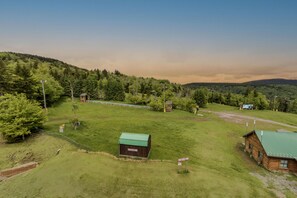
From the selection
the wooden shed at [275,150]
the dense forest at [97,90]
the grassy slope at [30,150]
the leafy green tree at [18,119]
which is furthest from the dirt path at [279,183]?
the dense forest at [97,90]

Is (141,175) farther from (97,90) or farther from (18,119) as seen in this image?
(97,90)

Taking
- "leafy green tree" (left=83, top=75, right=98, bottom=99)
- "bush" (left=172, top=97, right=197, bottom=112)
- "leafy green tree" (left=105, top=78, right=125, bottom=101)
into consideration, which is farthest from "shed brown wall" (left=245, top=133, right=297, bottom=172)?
"leafy green tree" (left=83, top=75, right=98, bottom=99)

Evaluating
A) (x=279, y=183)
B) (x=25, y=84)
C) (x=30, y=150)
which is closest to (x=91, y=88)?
(x=25, y=84)

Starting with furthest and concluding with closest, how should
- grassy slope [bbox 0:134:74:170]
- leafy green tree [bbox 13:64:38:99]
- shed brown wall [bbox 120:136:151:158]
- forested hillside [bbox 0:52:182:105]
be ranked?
forested hillside [bbox 0:52:182:105], leafy green tree [bbox 13:64:38:99], grassy slope [bbox 0:134:74:170], shed brown wall [bbox 120:136:151:158]

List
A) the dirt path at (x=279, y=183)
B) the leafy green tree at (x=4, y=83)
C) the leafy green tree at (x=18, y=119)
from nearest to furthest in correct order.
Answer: the dirt path at (x=279, y=183) → the leafy green tree at (x=18, y=119) → the leafy green tree at (x=4, y=83)

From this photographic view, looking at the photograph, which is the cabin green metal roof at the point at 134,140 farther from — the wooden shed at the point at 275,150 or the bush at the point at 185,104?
the bush at the point at 185,104

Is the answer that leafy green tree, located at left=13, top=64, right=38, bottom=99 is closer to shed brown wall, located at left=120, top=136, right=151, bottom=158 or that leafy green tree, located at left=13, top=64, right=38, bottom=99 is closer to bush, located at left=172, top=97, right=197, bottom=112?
shed brown wall, located at left=120, top=136, right=151, bottom=158

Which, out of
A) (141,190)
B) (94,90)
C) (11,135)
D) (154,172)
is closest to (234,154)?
(154,172)

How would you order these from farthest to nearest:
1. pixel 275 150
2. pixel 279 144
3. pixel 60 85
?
pixel 60 85, pixel 279 144, pixel 275 150
